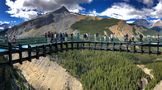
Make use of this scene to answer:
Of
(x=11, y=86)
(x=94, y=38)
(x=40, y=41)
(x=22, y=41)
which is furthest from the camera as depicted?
(x=11, y=86)

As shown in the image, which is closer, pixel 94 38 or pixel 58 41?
pixel 58 41

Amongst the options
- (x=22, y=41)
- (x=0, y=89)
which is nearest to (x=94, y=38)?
(x=22, y=41)

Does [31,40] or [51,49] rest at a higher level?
[31,40]

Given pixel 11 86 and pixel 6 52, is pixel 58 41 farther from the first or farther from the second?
pixel 11 86

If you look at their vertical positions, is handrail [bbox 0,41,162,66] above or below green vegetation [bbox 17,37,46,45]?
below

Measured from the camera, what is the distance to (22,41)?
60625 mm

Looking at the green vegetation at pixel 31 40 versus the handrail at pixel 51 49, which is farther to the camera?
the green vegetation at pixel 31 40

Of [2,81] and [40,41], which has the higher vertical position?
A: [40,41]

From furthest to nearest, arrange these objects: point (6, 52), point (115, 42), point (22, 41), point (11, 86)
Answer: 1. point (11, 86)
2. point (115, 42)
3. point (22, 41)
4. point (6, 52)

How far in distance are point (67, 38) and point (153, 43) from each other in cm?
2091

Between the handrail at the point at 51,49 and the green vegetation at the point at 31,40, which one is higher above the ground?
the green vegetation at the point at 31,40

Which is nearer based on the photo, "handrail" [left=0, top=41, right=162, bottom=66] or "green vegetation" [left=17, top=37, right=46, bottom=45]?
"handrail" [left=0, top=41, right=162, bottom=66]

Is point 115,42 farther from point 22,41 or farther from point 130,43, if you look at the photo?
point 22,41

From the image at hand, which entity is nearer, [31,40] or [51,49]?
[31,40]
